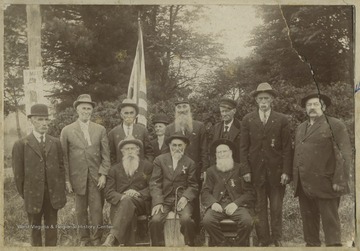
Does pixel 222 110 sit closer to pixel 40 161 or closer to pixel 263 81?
pixel 263 81

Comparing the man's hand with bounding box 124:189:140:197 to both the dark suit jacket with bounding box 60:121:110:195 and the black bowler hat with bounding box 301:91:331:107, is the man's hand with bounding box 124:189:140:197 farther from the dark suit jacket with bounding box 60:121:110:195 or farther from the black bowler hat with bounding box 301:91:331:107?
the black bowler hat with bounding box 301:91:331:107

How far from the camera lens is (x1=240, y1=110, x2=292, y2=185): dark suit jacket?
276 inches

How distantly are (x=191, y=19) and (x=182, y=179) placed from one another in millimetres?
1826

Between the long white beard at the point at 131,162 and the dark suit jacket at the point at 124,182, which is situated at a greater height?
the long white beard at the point at 131,162

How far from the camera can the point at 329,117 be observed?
23.2 ft

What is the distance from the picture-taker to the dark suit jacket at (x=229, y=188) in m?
7.00

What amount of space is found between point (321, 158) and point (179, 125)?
5.36 feet

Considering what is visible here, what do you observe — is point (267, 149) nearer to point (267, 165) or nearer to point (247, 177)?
point (267, 165)

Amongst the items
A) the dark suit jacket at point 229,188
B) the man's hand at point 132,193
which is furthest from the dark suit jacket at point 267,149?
the man's hand at point 132,193

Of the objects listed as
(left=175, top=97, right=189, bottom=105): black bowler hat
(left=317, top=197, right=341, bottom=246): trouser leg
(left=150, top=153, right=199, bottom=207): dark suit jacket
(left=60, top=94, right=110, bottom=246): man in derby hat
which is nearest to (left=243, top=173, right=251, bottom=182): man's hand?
(left=150, top=153, right=199, bottom=207): dark suit jacket

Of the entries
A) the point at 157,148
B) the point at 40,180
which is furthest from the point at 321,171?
the point at 40,180

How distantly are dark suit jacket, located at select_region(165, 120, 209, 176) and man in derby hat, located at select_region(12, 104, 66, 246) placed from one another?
1329mm

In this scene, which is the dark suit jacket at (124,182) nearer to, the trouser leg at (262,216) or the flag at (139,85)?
the flag at (139,85)

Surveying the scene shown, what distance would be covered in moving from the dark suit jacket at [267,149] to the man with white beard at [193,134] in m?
0.44
